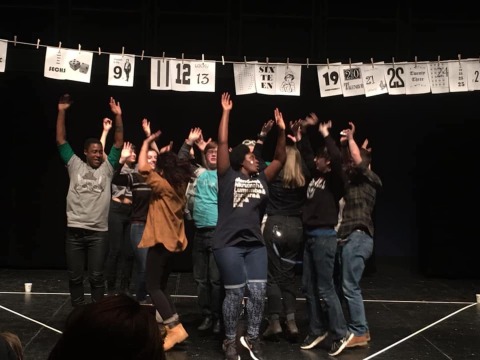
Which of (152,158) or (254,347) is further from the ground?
(152,158)

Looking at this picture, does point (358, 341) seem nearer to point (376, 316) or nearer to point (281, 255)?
point (281, 255)

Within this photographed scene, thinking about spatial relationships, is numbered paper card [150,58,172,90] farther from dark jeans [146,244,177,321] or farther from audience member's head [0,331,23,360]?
audience member's head [0,331,23,360]

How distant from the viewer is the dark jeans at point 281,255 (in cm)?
474

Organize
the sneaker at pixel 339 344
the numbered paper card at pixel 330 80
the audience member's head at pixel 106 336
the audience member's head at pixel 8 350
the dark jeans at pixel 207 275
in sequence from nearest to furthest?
the audience member's head at pixel 106 336 → the audience member's head at pixel 8 350 → the sneaker at pixel 339 344 → the dark jeans at pixel 207 275 → the numbered paper card at pixel 330 80

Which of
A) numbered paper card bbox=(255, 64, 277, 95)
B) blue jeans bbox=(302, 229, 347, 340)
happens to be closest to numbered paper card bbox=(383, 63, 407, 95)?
numbered paper card bbox=(255, 64, 277, 95)

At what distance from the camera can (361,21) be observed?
797cm

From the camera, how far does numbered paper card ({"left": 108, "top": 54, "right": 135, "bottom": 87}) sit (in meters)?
6.00

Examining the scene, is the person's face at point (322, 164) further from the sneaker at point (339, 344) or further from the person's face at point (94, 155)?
the person's face at point (94, 155)

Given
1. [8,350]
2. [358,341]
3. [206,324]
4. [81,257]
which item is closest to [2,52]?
[81,257]

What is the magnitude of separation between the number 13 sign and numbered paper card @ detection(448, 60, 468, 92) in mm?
2522

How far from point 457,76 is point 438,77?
0.64 ft

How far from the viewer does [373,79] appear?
20.6 ft

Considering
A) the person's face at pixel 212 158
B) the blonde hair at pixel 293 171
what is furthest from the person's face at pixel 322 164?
the person's face at pixel 212 158

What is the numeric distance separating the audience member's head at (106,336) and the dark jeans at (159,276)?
3255 mm
